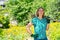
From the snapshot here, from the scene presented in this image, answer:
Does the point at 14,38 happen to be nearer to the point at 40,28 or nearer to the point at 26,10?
the point at 40,28

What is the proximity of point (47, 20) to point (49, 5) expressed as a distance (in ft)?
84.5

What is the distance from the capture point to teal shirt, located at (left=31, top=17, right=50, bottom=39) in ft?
21.8

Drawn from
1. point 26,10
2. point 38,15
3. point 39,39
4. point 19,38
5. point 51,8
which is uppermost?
point 38,15

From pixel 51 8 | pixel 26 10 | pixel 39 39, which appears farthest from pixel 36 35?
pixel 26 10

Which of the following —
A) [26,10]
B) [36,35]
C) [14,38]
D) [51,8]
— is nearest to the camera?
[36,35]

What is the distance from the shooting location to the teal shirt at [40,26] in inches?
262

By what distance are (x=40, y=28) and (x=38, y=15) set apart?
29 cm

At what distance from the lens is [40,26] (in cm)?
667

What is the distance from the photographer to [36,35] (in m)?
6.61

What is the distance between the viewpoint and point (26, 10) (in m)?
42.7

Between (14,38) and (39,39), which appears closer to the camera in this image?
(39,39)

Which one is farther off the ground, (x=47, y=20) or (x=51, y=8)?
(x=47, y=20)

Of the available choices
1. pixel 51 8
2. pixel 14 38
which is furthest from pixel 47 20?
pixel 51 8

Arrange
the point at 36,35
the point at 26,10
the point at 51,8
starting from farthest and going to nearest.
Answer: the point at 26,10, the point at 51,8, the point at 36,35
